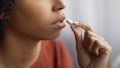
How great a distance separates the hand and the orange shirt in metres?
0.07

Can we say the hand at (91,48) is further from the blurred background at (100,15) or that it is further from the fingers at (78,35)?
the blurred background at (100,15)

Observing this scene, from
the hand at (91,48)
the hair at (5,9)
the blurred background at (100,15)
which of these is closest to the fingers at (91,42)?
the hand at (91,48)

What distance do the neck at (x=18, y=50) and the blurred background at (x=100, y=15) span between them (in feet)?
1.97

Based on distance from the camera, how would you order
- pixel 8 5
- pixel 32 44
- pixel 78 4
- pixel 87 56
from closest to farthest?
pixel 8 5
pixel 32 44
pixel 87 56
pixel 78 4

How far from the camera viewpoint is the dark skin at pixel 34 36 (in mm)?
802

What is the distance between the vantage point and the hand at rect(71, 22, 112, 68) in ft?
3.10

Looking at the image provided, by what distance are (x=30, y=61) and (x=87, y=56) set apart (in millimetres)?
234

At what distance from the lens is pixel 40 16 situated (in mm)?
802

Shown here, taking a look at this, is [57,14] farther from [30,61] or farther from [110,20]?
[110,20]

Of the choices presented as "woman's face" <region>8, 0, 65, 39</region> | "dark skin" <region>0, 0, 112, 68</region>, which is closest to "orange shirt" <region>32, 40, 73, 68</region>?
"dark skin" <region>0, 0, 112, 68</region>

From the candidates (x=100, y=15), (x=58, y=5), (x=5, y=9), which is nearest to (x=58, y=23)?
(x=58, y=5)

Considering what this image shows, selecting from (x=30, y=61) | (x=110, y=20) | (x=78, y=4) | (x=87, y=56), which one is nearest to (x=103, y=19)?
(x=110, y=20)

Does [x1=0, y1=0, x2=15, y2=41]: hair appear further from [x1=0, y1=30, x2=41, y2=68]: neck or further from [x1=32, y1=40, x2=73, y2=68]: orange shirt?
[x1=32, y1=40, x2=73, y2=68]: orange shirt

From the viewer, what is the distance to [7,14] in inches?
31.9
